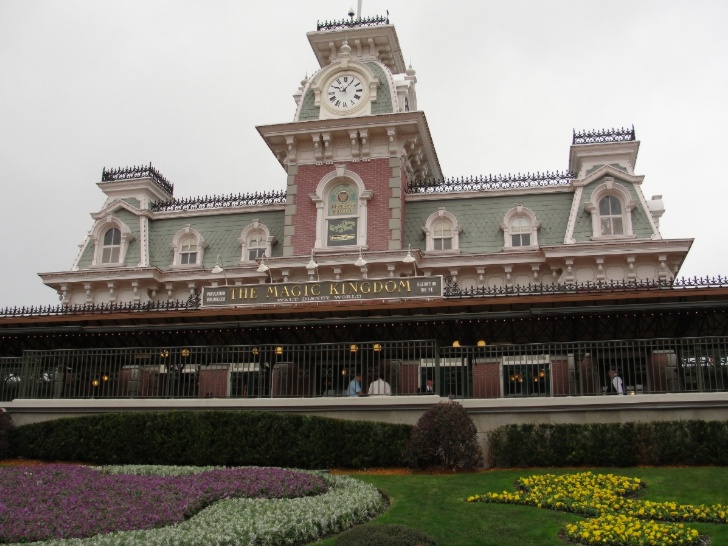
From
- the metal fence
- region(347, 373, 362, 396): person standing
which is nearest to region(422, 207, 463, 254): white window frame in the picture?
the metal fence

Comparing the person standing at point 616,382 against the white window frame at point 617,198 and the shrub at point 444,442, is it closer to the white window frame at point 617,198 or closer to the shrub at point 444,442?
the shrub at point 444,442

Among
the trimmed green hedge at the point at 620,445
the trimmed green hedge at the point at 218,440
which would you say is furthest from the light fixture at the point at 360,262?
the trimmed green hedge at the point at 620,445

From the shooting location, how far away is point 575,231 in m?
29.7

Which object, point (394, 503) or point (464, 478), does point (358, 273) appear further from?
point (394, 503)

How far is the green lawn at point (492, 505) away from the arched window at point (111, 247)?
792 inches

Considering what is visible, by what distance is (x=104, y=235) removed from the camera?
34375 mm

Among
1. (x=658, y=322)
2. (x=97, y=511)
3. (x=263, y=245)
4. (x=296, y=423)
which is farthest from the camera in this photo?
(x=263, y=245)

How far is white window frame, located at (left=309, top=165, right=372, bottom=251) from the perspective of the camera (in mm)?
30500

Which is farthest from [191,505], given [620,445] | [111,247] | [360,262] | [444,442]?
[111,247]

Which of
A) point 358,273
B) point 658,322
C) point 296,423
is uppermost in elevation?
point 358,273

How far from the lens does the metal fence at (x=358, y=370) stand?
2009cm

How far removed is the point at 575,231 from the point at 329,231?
30.4ft

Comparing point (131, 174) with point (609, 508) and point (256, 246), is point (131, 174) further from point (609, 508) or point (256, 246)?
point (609, 508)

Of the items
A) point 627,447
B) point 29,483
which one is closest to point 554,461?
point 627,447
